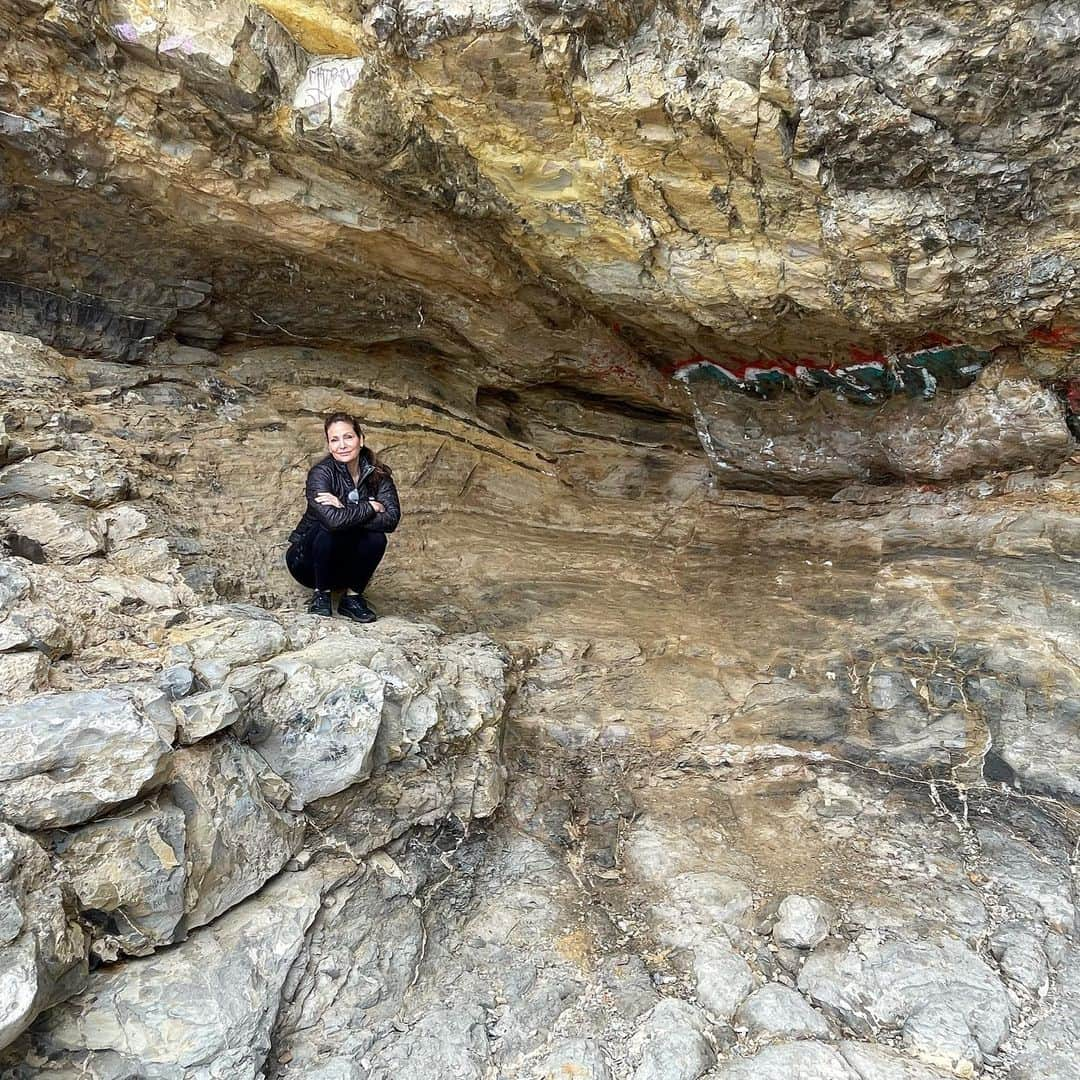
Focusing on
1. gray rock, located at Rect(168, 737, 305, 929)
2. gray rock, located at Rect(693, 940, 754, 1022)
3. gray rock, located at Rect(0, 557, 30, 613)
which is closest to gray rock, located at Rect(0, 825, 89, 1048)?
gray rock, located at Rect(168, 737, 305, 929)

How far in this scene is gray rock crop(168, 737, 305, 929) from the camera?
7.42ft

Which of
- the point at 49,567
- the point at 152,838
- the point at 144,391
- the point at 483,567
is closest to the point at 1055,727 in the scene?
the point at 483,567

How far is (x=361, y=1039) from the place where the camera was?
87.4 inches

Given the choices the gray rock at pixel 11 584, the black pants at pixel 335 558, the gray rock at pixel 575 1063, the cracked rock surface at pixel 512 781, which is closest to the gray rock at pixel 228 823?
the cracked rock surface at pixel 512 781

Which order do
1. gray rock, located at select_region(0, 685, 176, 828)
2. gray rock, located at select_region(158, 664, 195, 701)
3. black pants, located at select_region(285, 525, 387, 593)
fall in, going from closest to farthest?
gray rock, located at select_region(0, 685, 176, 828) < gray rock, located at select_region(158, 664, 195, 701) < black pants, located at select_region(285, 525, 387, 593)

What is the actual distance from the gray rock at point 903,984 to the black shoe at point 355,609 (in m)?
2.35

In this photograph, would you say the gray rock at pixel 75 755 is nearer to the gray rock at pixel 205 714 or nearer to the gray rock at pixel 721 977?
the gray rock at pixel 205 714

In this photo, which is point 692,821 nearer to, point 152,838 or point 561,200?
point 152,838

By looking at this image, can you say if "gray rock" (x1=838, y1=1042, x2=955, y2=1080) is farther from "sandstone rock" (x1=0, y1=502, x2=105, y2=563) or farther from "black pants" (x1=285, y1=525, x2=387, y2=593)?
"sandstone rock" (x1=0, y1=502, x2=105, y2=563)

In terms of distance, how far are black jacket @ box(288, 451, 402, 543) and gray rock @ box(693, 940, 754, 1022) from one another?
219cm

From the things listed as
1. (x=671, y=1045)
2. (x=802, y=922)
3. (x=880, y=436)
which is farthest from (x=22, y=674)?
(x=880, y=436)

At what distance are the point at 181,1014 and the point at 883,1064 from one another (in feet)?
6.52

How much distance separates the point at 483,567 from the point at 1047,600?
Result: 2952 millimetres

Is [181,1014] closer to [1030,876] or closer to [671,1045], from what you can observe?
[671,1045]
